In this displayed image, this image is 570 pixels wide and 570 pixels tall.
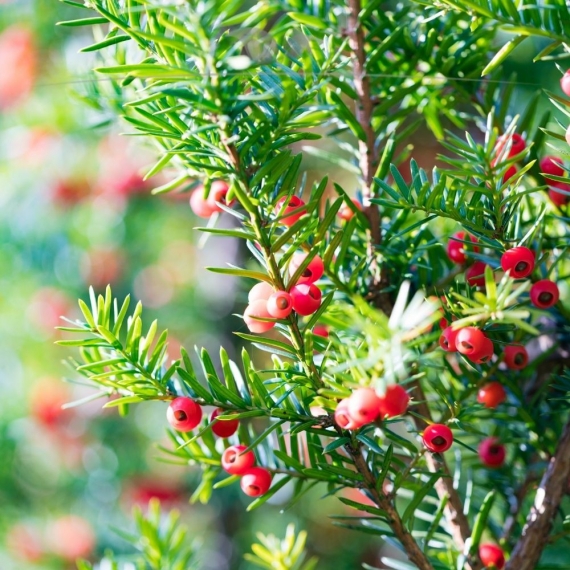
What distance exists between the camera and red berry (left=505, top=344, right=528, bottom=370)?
32cm

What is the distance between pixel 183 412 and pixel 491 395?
151 mm

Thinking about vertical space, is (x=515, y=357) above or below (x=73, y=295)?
above

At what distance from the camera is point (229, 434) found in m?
0.29

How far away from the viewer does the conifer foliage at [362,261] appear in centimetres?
22

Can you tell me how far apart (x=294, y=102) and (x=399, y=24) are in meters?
0.13

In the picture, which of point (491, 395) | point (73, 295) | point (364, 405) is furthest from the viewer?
point (73, 295)

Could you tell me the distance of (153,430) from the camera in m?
1.13

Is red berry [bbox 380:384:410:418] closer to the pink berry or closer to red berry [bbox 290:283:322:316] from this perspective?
red berry [bbox 290:283:322:316]

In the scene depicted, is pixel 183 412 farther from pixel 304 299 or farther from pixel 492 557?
pixel 492 557

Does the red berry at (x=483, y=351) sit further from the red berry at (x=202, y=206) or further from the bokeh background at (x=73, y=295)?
the bokeh background at (x=73, y=295)

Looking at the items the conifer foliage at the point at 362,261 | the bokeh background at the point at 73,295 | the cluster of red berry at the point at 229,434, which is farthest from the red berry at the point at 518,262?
the bokeh background at the point at 73,295

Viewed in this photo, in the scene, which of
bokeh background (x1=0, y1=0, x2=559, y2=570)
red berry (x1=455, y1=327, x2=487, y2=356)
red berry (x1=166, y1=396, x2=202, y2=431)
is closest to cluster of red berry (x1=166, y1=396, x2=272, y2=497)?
red berry (x1=166, y1=396, x2=202, y2=431)

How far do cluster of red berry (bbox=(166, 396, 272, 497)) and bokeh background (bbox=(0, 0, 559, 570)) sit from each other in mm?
753

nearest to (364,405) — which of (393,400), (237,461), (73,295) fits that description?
(393,400)
